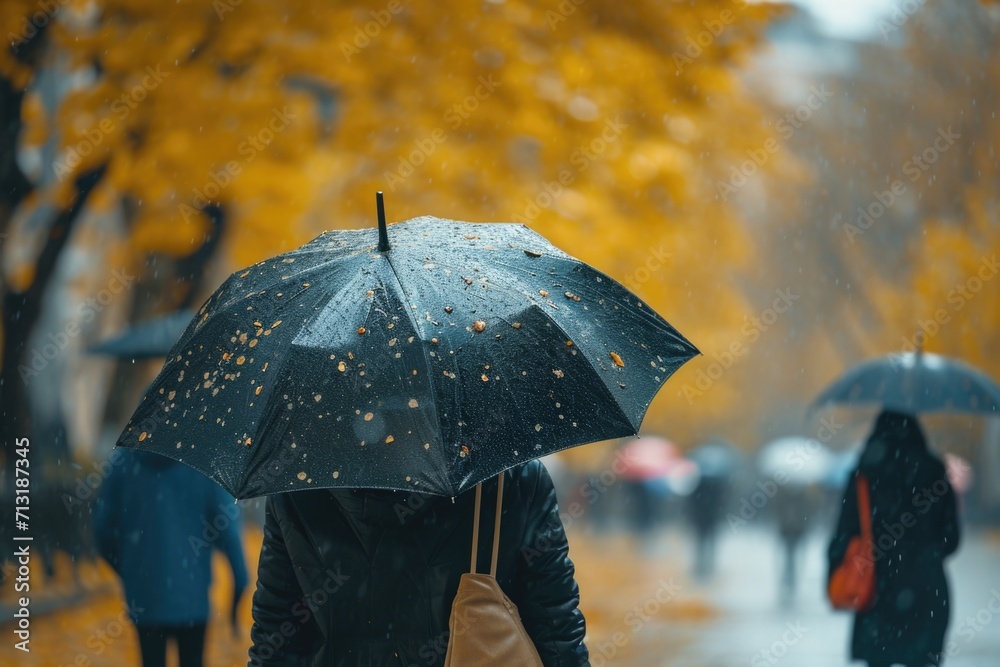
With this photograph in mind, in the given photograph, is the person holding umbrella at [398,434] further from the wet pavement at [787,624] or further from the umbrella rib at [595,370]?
the wet pavement at [787,624]

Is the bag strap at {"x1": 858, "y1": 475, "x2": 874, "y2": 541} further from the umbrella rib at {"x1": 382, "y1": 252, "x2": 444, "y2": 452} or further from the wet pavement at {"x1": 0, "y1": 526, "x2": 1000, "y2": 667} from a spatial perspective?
the umbrella rib at {"x1": 382, "y1": 252, "x2": 444, "y2": 452}

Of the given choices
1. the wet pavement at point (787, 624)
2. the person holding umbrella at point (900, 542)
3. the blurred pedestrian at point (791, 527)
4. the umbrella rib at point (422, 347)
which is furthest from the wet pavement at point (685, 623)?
the umbrella rib at point (422, 347)

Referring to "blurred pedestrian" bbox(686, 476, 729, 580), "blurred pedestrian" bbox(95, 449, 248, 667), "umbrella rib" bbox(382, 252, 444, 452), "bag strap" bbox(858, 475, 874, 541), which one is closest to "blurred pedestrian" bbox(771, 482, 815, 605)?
"blurred pedestrian" bbox(686, 476, 729, 580)

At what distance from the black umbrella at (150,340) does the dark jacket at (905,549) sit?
3167 millimetres

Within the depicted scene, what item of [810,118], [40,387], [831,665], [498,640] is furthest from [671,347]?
[810,118]

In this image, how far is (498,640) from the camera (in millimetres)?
2613

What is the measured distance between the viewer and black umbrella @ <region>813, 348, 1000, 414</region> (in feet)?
19.7

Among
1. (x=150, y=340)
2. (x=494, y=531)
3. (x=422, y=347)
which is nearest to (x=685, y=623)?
(x=150, y=340)

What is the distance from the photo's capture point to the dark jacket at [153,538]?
5.09 m

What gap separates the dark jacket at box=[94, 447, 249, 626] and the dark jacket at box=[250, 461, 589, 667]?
2.46 meters

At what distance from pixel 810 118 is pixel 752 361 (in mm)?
15618

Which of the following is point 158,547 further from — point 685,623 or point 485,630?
point 685,623

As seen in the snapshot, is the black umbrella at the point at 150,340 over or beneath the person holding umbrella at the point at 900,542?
over

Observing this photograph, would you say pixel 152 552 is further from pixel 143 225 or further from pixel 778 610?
pixel 778 610
